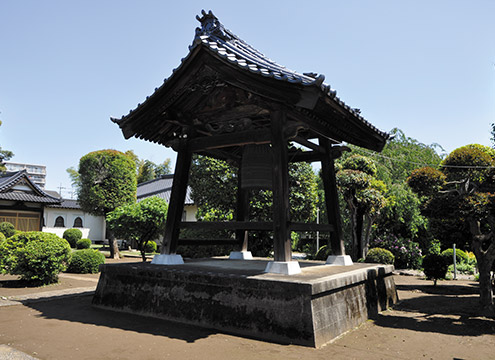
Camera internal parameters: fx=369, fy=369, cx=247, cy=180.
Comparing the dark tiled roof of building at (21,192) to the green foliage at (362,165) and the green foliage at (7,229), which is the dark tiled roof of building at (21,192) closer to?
the green foliage at (7,229)

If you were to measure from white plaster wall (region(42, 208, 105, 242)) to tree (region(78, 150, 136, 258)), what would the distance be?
12912 mm

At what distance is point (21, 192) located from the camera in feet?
91.7

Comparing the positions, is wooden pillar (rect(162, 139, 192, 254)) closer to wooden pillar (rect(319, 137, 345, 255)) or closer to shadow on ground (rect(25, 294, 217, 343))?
shadow on ground (rect(25, 294, 217, 343))

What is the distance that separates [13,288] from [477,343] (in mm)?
11616

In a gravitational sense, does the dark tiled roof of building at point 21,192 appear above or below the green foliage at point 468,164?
above

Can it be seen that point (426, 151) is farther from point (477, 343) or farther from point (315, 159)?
point (477, 343)

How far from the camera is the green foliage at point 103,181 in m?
24.1

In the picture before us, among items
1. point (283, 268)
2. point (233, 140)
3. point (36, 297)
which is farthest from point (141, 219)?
point (283, 268)

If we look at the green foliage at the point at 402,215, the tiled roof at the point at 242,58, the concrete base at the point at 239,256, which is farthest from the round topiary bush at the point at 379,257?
the tiled roof at the point at 242,58

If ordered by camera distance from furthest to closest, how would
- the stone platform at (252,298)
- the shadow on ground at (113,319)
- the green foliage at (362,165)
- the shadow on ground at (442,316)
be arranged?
1. the green foliage at (362,165)
2. the shadow on ground at (442,316)
3. the shadow on ground at (113,319)
4. the stone platform at (252,298)

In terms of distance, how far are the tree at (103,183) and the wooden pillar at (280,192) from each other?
20015 millimetres

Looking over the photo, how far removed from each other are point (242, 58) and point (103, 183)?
66.4ft

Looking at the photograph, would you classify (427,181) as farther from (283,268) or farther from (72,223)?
(72,223)

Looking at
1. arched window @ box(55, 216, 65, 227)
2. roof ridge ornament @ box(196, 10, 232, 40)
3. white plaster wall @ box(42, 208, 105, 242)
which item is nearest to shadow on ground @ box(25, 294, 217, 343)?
roof ridge ornament @ box(196, 10, 232, 40)
